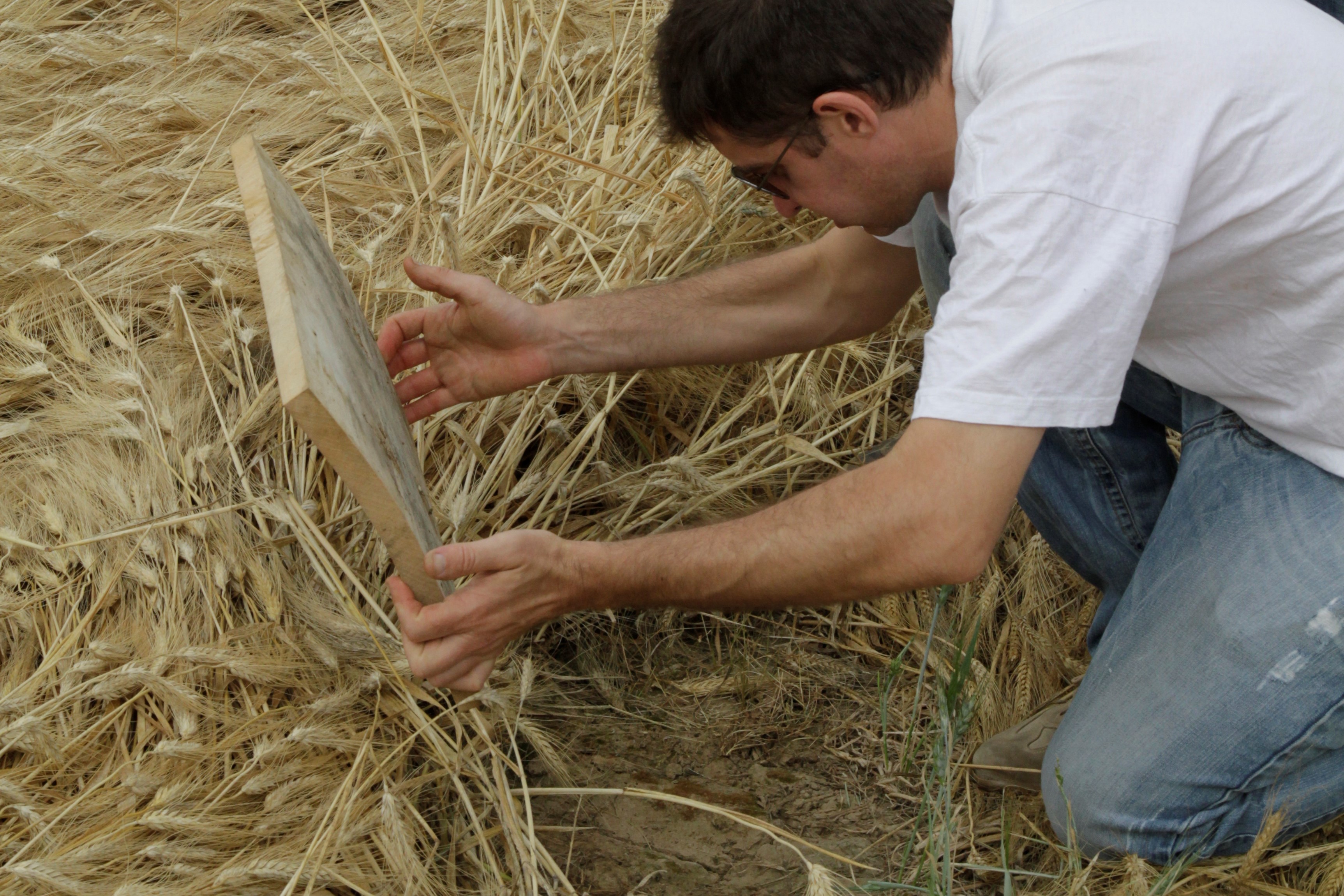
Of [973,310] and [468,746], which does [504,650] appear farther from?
[973,310]

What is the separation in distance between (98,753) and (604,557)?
823 millimetres

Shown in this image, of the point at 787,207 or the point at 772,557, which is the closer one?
the point at 772,557

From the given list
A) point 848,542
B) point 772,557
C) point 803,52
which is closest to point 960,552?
point 848,542

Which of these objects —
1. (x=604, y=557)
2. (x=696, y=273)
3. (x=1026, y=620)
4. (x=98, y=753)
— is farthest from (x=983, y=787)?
(x=98, y=753)

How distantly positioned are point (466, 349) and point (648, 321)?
32 cm

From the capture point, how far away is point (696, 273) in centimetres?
212

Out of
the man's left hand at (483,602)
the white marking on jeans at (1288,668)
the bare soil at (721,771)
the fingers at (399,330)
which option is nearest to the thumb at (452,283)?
the fingers at (399,330)

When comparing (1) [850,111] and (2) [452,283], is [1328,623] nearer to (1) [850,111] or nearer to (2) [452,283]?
(1) [850,111]

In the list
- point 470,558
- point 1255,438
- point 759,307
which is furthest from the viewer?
point 759,307

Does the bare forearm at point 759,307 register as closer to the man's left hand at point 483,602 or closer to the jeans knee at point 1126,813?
the man's left hand at point 483,602

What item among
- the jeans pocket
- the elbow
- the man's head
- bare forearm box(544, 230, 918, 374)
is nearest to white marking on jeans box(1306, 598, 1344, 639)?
the jeans pocket

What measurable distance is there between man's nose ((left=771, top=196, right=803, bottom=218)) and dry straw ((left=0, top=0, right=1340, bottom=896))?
48cm

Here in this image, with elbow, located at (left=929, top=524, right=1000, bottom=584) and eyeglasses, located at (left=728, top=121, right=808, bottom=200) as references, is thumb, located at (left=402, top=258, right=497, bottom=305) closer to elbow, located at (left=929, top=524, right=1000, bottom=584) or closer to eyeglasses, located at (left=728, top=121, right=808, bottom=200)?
eyeglasses, located at (left=728, top=121, right=808, bottom=200)

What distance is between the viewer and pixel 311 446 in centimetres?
191
